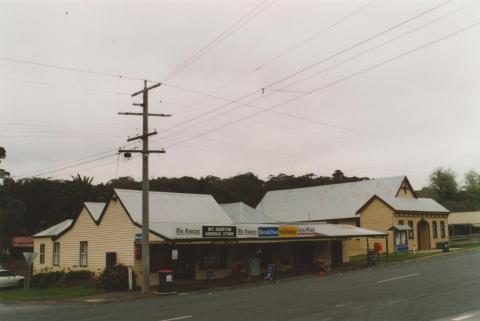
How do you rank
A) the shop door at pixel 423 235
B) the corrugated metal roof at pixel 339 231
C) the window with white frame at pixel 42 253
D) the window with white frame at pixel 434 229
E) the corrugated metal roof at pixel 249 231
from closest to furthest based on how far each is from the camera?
the corrugated metal roof at pixel 249 231 → the corrugated metal roof at pixel 339 231 → the window with white frame at pixel 42 253 → the shop door at pixel 423 235 → the window with white frame at pixel 434 229

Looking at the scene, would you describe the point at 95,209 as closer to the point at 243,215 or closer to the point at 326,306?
the point at 243,215

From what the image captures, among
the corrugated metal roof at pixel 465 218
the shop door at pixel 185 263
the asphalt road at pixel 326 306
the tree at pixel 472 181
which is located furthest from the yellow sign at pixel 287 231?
the tree at pixel 472 181

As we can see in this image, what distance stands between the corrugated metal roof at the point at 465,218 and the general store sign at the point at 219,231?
5119 cm

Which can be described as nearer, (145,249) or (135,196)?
(145,249)

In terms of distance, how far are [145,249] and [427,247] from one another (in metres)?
36.0

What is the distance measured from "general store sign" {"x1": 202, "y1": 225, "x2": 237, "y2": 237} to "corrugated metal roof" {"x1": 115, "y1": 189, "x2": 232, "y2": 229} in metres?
3.44

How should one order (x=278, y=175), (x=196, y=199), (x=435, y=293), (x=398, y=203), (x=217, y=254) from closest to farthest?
(x=435, y=293) → (x=217, y=254) → (x=196, y=199) → (x=398, y=203) → (x=278, y=175)

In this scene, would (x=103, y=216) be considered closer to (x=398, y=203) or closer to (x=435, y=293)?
(x=435, y=293)

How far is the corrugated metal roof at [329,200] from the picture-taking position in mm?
51969

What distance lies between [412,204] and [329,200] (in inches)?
324

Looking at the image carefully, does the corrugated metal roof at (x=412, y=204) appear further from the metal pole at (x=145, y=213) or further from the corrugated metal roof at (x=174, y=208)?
the metal pole at (x=145, y=213)

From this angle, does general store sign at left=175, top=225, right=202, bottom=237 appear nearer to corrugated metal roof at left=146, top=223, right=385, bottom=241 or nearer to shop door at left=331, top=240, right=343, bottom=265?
corrugated metal roof at left=146, top=223, right=385, bottom=241

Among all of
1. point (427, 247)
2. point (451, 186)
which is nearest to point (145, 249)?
point (427, 247)

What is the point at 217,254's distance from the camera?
107ft
